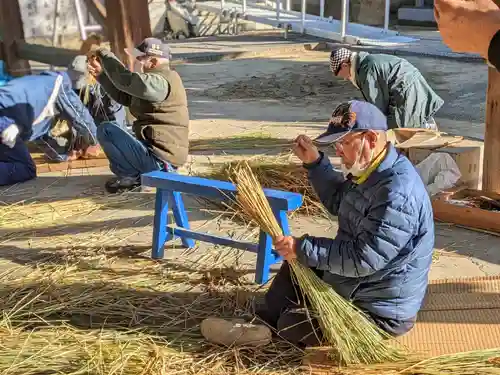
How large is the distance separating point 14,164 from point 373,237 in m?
4.42

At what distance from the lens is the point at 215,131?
27.9ft

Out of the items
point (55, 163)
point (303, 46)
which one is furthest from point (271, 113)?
point (303, 46)

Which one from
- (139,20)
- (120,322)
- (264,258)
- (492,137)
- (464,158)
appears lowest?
(120,322)

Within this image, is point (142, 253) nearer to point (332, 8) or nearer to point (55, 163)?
point (55, 163)

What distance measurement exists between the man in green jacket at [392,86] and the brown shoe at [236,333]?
3077 millimetres

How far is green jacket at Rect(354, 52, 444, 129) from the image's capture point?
618 cm

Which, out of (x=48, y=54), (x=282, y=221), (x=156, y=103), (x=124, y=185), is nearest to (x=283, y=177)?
(x=156, y=103)

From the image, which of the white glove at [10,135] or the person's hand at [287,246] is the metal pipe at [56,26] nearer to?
the white glove at [10,135]

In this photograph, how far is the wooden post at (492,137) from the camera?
5.30 meters

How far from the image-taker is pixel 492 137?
17.9 feet

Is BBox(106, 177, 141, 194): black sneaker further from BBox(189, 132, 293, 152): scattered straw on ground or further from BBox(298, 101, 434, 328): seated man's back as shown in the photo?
BBox(298, 101, 434, 328): seated man's back

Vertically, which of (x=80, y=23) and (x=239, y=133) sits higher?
(x=80, y=23)

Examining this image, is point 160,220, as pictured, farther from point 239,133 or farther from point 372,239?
point 239,133

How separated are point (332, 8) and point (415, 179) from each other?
1550 cm
